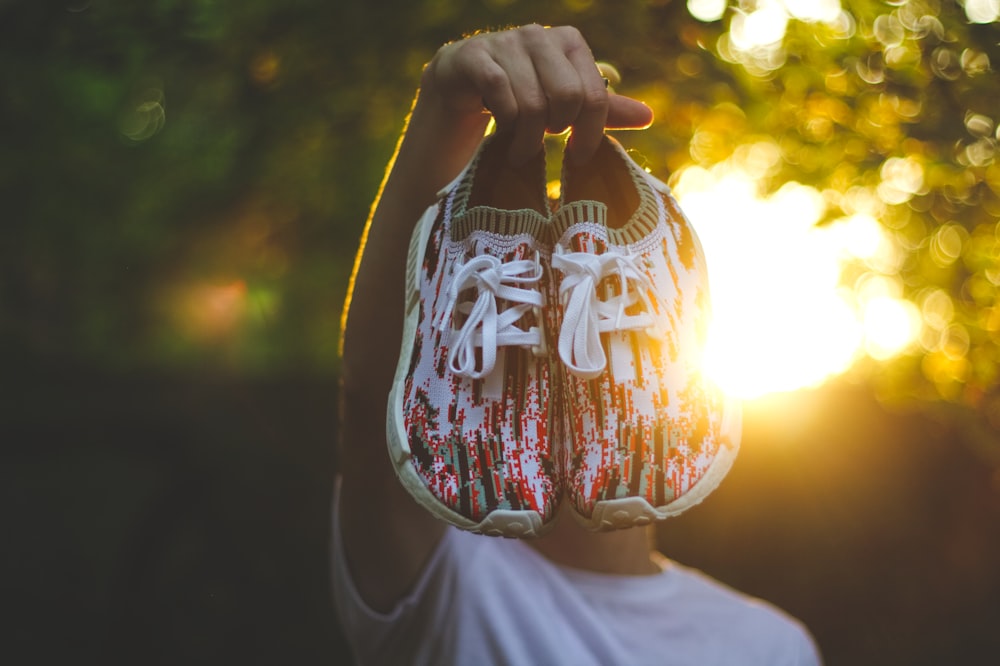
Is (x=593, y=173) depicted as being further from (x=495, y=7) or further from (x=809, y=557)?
(x=809, y=557)

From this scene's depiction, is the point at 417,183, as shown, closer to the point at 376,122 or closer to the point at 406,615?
the point at 406,615

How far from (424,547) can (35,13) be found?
1.82 meters

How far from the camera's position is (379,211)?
1.23m

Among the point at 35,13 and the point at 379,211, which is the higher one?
the point at 35,13

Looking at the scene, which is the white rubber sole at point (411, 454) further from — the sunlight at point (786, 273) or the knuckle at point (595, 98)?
the sunlight at point (786, 273)

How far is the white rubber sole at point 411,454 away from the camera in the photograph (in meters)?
0.87

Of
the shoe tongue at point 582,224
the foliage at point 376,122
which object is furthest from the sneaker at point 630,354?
the foliage at point 376,122

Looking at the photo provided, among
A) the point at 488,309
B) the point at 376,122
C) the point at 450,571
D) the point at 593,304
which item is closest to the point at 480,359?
the point at 488,309

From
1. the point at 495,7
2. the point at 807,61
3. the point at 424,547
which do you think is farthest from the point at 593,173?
the point at 807,61

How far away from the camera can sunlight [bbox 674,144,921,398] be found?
10.2 ft

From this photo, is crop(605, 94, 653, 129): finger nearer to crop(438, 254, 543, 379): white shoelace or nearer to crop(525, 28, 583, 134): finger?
crop(525, 28, 583, 134): finger

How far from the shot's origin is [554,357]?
1.03 meters

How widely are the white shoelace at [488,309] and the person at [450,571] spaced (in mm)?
209

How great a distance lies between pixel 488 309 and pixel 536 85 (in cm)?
32
